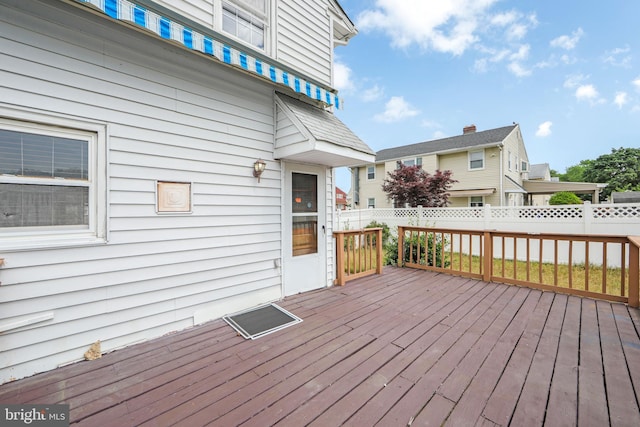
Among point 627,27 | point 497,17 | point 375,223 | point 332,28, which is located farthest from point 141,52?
point 627,27

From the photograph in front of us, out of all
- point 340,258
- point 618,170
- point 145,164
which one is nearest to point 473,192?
point 340,258

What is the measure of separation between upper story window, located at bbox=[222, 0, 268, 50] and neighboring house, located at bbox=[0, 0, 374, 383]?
17 mm

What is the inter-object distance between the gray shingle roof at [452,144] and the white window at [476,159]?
0.50 meters

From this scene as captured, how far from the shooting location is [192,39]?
2465mm

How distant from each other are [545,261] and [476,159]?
7813 mm

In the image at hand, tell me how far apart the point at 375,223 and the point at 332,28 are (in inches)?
317

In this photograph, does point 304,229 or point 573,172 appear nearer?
point 304,229

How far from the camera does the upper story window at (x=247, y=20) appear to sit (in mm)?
3252

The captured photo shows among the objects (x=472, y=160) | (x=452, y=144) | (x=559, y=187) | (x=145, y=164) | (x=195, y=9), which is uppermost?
(x=452, y=144)

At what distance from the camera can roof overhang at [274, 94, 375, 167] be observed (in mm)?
3252

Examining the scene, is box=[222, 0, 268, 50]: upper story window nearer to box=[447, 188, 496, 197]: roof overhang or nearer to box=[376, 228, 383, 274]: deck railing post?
box=[376, 228, 383, 274]: deck railing post

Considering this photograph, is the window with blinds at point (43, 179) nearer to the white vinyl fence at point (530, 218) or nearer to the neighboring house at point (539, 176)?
the white vinyl fence at point (530, 218)

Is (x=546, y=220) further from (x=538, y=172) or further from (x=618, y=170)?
(x=618, y=170)

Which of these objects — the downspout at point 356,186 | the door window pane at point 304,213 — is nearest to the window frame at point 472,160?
the downspout at point 356,186
